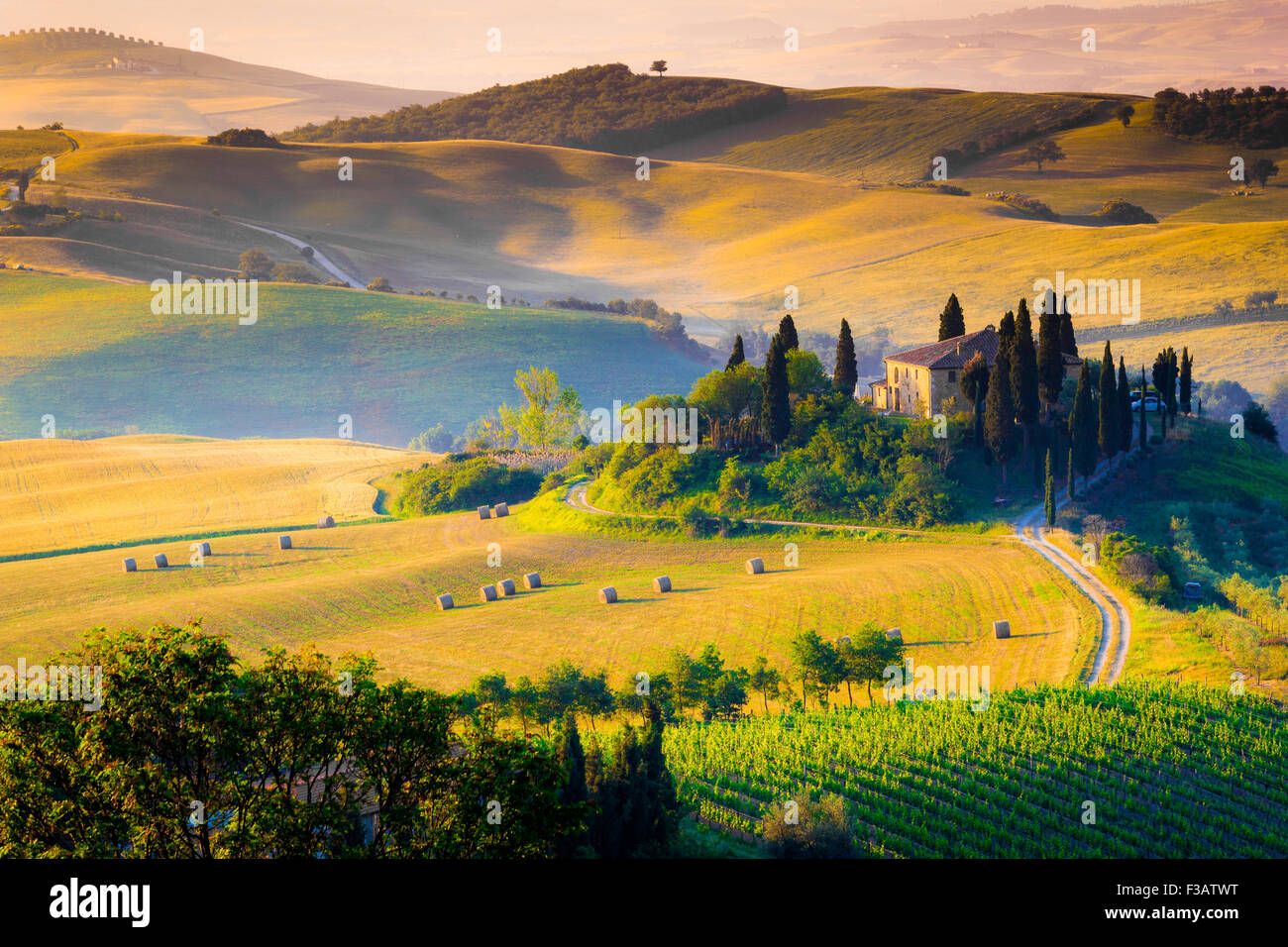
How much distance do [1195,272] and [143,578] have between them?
15479 centimetres

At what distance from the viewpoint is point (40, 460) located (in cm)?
10794

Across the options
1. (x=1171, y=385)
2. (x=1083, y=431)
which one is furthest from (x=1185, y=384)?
(x=1083, y=431)

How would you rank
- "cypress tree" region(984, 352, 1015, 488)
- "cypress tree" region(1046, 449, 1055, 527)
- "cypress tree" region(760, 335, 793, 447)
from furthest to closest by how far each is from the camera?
"cypress tree" region(760, 335, 793, 447), "cypress tree" region(984, 352, 1015, 488), "cypress tree" region(1046, 449, 1055, 527)

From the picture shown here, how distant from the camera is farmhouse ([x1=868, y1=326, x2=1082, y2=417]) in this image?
7912 cm

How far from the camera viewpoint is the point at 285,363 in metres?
181

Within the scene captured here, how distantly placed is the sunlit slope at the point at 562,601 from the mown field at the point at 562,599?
0.42 feet

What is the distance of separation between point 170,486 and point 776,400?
53.2 m

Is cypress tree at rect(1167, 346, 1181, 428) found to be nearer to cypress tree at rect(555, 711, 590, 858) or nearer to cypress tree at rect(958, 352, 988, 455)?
cypress tree at rect(958, 352, 988, 455)

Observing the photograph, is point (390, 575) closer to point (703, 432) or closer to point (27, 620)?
point (27, 620)

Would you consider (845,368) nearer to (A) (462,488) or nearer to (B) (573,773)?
(A) (462,488)

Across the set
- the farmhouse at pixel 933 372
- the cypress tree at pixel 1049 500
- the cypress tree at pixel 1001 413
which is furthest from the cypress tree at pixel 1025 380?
the cypress tree at pixel 1049 500

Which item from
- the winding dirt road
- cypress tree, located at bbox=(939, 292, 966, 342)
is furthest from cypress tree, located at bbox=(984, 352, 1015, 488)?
cypress tree, located at bbox=(939, 292, 966, 342)

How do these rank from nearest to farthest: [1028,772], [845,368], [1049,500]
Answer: [1028,772]
[1049,500]
[845,368]

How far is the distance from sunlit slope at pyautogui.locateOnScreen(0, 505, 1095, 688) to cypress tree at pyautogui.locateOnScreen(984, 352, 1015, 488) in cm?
1049
